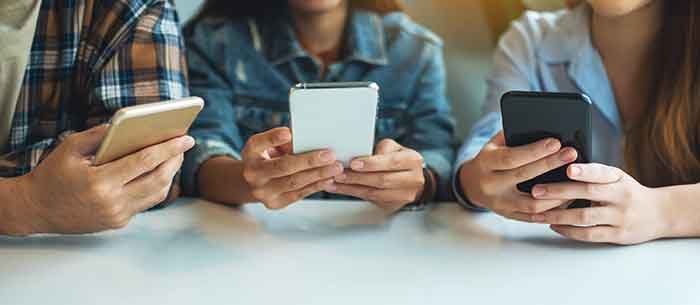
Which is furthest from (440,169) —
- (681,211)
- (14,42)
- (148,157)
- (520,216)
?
(14,42)

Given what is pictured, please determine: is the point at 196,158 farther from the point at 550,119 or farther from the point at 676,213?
the point at 676,213

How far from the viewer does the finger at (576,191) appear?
745 mm

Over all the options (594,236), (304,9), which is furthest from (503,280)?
(304,9)

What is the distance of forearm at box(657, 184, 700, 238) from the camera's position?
78 cm

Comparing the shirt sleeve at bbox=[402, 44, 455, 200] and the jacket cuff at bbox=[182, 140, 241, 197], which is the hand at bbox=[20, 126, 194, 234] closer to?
the jacket cuff at bbox=[182, 140, 241, 197]

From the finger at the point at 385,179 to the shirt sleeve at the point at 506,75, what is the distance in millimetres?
123

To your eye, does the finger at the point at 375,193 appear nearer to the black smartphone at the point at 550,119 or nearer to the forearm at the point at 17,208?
the black smartphone at the point at 550,119

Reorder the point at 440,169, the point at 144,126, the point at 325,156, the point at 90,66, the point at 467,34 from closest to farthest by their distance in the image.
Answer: the point at 144,126 < the point at 325,156 < the point at 90,66 < the point at 440,169 < the point at 467,34

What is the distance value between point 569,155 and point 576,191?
0.04 m

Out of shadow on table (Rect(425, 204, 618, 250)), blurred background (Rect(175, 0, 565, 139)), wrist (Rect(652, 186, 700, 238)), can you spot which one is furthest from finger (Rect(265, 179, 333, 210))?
blurred background (Rect(175, 0, 565, 139))

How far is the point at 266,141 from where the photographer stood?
80 centimetres

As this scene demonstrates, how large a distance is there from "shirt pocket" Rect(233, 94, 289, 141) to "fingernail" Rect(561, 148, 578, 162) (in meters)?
0.46

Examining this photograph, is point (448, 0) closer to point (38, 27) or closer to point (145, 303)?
point (38, 27)

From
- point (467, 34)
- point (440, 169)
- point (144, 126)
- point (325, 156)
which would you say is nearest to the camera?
point (144, 126)
